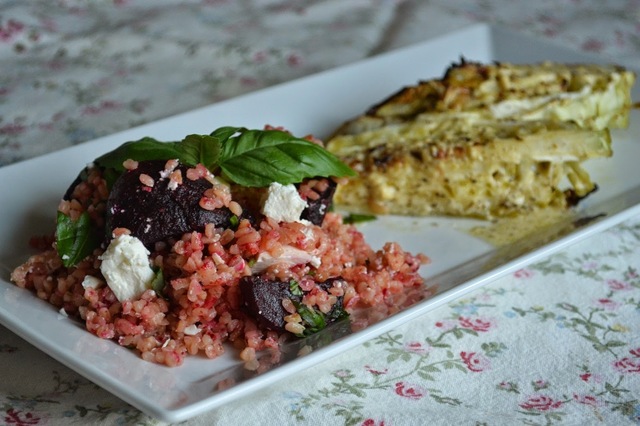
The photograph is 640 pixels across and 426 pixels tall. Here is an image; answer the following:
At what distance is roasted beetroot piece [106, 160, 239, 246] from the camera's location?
2729mm

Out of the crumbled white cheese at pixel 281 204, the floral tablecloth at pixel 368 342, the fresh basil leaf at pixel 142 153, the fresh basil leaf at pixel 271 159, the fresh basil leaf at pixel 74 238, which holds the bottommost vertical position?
the floral tablecloth at pixel 368 342

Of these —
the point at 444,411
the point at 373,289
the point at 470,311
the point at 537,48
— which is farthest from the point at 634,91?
the point at 444,411

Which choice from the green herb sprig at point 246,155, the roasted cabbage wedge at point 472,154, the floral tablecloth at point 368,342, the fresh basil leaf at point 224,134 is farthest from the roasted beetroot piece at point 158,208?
the roasted cabbage wedge at point 472,154

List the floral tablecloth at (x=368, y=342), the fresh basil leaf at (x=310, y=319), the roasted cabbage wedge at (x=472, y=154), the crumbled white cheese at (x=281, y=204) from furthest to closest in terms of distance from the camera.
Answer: the roasted cabbage wedge at (x=472, y=154) < the crumbled white cheese at (x=281, y=204) < the fresh basil leaf at (x=310, y=319) < the floral tablecloth at (x=368, y=342)

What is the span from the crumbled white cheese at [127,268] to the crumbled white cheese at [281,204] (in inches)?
16.3

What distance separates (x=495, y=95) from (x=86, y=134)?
2.09 m

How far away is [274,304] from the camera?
2.65 m

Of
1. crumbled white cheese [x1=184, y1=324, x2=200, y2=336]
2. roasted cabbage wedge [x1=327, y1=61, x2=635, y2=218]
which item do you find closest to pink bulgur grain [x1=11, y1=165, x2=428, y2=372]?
crumbled white cheese [x1=184, y1=324, x2=200, y2=336]

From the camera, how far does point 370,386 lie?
2674 mm

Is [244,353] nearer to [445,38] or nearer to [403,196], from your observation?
[403,196]

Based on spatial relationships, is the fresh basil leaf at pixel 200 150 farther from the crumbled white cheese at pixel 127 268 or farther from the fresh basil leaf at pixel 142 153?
the crumbled white cheese at pixel 127 268

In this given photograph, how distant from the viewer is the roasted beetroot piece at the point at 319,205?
3.03 m

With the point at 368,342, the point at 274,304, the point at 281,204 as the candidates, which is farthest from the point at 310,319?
the point at 281,204

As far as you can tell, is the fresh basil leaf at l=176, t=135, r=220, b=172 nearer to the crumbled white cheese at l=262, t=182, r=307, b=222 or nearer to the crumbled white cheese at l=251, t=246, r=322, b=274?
the crumbled white cheese at l=262, t=182, r=307, b=222
